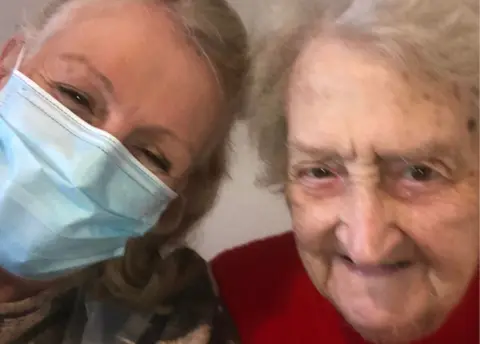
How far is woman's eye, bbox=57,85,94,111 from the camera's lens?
1.02 meters

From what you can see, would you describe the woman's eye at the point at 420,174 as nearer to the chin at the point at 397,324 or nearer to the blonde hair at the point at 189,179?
the chin at the point at 397,324

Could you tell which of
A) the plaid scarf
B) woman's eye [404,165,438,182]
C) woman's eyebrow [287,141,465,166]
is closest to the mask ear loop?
the plaid scarf

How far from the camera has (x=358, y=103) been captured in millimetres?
917

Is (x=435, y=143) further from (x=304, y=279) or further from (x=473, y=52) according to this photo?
(x=304, y=279)

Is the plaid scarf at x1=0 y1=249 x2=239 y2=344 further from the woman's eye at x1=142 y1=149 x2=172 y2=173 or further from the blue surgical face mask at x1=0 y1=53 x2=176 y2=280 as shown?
the woman's eye at x1=142 y1=149 x2=172 y2=173

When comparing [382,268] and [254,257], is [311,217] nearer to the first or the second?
[382,268]

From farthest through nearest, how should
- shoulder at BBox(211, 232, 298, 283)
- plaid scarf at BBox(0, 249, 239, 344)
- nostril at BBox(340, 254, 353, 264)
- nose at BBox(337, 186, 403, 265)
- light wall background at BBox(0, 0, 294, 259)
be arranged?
light wall background at BBox(0, 0, 294, 259)
shoulder at BBox(211, 232, 298, 283)
plaid scarf at BBox(0, 249, 239, 344)
nostril at BBox(340, 254, 353, 264)
nose at BBox(337, 186, 403, 265)

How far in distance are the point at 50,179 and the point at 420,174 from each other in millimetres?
529

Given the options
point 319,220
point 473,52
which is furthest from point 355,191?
point 473,52

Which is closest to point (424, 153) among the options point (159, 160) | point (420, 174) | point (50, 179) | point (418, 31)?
point (420, 174)

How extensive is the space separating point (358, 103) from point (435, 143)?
0.38ft

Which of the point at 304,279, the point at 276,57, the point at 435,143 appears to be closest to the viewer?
the point at 435,143

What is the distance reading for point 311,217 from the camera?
1.00 metres

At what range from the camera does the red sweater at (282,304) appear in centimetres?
112
